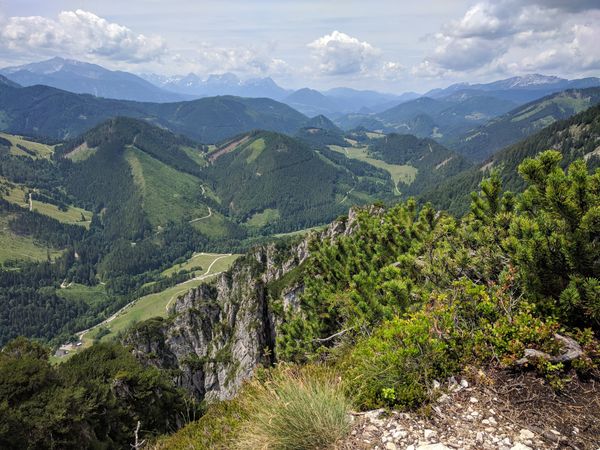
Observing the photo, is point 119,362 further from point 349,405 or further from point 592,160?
point 592,160

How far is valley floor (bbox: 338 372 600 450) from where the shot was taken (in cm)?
661

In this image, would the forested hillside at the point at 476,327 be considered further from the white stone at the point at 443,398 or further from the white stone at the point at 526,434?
the white stone at the point at 526,434

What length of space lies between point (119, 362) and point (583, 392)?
52.5 metres

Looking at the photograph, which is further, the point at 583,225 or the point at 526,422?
the point at 583,225

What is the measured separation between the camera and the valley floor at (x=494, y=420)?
21.7 feet

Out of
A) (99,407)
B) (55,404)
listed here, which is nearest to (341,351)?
(55,404)

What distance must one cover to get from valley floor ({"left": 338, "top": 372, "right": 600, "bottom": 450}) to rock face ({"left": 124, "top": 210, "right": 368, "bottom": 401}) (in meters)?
44.4

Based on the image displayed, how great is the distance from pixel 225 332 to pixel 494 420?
3129 inches

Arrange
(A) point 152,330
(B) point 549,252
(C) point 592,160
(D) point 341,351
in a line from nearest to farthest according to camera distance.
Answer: (B) point 549,252
(D) point 341,351
(A) point 152,330
(C) point 592,160

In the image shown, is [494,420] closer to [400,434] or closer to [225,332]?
[400,434]

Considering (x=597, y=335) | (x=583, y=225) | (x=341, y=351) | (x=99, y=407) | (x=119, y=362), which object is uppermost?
(x=583, y=225)

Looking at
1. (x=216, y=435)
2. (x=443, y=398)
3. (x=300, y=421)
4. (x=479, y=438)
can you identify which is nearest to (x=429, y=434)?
(x=479, y=438)

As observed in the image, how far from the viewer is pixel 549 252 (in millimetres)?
8812

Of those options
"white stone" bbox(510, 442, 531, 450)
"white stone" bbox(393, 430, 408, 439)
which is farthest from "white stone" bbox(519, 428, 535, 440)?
"white stone" bbox(393, 430, 408, 439)
